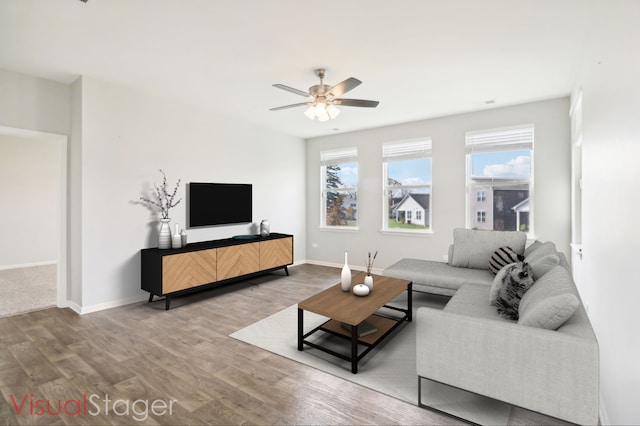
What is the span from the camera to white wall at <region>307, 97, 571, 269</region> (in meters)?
4.37

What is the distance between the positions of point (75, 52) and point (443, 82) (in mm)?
3938

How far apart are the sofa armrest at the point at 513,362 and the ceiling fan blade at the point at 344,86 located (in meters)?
1.98

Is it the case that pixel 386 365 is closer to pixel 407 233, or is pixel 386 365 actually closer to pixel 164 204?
pixel 407 233

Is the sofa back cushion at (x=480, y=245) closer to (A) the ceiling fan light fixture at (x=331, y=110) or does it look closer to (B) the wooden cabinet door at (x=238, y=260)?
(A) the ceiling fan light fixture at (x=331, y=110)

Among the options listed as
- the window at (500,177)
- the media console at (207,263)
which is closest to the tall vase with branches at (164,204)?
the media console at (207,263)

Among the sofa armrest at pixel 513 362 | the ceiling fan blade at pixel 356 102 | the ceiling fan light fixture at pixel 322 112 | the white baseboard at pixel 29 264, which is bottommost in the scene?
the white baseboard at pixel 29 264

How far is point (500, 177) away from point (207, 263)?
4581mm

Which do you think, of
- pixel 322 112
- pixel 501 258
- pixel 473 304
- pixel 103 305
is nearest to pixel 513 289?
pixel 473 304

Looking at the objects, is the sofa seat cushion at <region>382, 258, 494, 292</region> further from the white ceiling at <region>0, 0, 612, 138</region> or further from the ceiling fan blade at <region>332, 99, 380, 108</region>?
the white ceiling at <region>0, 0, 612, 138</region>

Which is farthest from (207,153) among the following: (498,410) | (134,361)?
(498,410)

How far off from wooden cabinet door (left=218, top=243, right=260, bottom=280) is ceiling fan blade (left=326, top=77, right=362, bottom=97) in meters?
2.70

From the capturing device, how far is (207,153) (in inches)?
193

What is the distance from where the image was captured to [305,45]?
9.34ft

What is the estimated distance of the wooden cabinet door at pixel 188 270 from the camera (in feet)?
12.5
